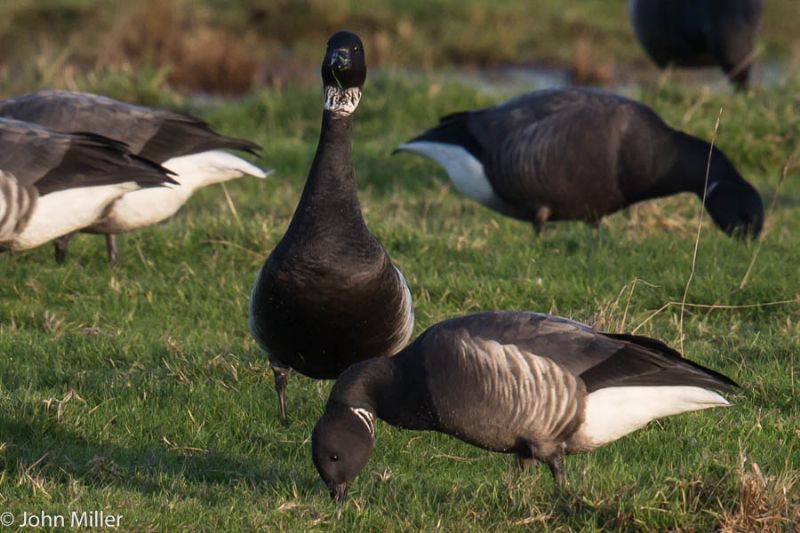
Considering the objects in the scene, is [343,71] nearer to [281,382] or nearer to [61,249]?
[281,382]

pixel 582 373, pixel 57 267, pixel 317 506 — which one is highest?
pixel 582 373

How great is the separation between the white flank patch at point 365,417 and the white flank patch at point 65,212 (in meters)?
3.67

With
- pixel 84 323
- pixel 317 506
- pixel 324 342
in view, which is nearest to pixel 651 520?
pixel 317 506

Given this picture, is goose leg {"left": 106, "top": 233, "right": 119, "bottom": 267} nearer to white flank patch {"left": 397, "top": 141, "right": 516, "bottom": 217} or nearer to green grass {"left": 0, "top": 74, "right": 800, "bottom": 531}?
green grass {"left": 0, "top": 74, "right": 800, "bottom": 531}

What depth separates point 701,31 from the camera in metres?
15.1

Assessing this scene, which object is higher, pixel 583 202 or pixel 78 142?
pixel 78 142

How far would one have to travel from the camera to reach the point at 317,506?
522 cm

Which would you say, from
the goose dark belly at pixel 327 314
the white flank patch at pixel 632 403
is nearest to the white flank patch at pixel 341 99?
the goose dark belly at pixel 327 314

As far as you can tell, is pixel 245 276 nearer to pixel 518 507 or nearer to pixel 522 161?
pixel 522 161

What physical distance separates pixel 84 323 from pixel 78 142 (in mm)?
1294

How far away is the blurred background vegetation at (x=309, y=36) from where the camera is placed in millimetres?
18672

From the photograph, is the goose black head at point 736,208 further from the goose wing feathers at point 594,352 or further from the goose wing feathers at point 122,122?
the goose wing feathers at point 594,352

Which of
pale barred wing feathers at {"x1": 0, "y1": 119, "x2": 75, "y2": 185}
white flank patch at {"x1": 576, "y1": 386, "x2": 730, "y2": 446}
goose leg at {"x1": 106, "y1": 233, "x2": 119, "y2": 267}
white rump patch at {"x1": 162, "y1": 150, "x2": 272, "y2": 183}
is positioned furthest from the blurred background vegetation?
white flank patch at {"x1": 576, "y1": 386, "x2": 730, "y2": 446}

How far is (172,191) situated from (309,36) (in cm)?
1238
